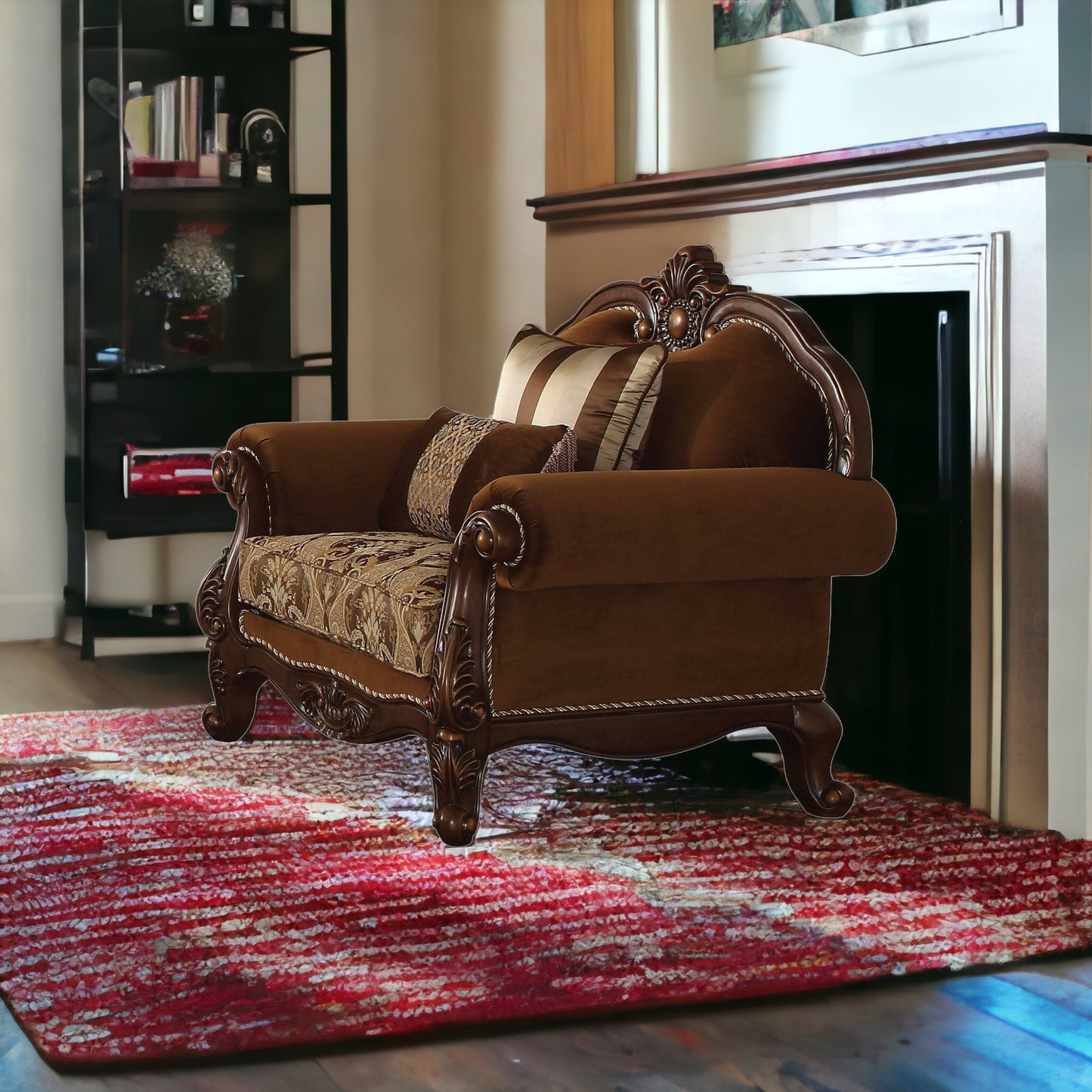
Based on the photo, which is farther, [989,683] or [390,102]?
[390,102]

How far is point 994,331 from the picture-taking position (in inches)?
110

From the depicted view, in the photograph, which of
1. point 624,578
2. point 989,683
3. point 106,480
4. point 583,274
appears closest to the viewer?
point 624,578

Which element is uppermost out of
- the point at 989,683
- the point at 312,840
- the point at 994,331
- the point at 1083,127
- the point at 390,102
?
the point at 390,102

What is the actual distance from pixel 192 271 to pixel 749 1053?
3.44 metres

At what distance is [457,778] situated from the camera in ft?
8.10

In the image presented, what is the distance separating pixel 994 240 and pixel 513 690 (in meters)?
1.21

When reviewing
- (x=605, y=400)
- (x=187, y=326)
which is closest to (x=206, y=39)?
(x=187, y=326)

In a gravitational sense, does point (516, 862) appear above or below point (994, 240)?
below

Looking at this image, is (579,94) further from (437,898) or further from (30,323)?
(437,898)

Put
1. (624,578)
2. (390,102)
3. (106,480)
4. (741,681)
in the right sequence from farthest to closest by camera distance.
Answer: (390,102) → (106,480) → (741,681) → (624,578)

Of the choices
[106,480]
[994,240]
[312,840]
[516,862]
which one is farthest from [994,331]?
[106,480]

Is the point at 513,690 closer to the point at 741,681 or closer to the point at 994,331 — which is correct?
the point at 741,681

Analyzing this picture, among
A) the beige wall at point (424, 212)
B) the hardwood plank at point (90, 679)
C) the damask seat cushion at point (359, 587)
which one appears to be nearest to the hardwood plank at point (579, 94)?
the beige wall at point (424, 212)

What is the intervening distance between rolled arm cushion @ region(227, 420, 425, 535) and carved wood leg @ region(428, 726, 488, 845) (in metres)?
0.99
